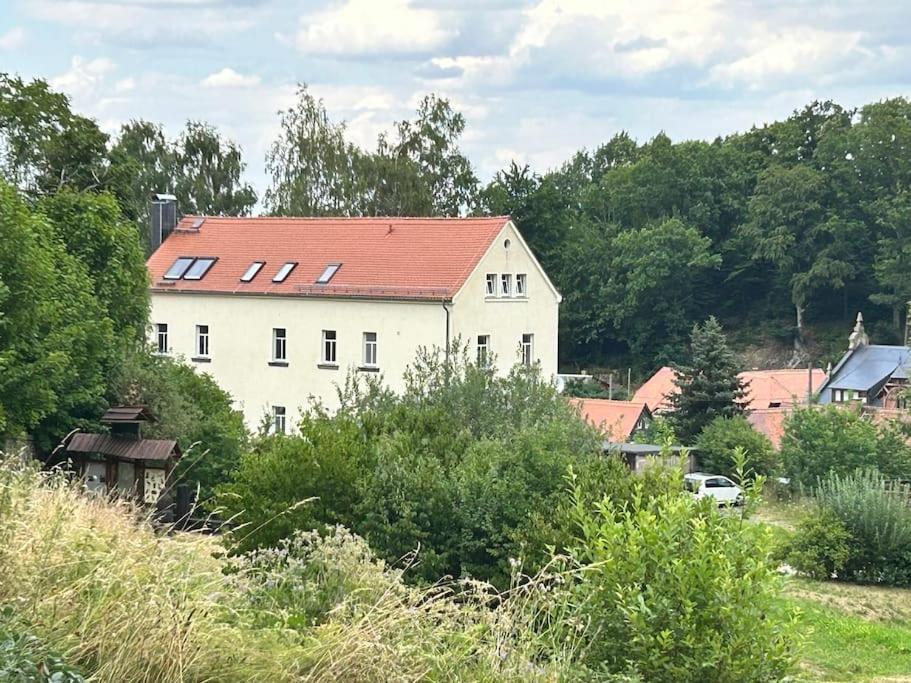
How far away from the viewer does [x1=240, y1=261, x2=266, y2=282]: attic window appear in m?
45.4

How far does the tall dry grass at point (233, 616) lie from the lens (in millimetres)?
5562

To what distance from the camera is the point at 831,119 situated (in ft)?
324

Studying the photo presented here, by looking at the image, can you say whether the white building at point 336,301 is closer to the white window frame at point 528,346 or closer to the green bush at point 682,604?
the white window frame at point 528,346

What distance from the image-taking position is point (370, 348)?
4281cm

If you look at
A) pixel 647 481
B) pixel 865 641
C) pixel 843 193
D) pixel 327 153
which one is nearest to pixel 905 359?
pixel 843 193

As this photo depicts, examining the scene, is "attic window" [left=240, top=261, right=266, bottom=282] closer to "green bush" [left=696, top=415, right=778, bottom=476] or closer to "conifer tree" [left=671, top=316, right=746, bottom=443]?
"green bush" [left=696, top=415, right=778, bottom=476]

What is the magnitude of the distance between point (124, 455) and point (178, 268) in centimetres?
2919

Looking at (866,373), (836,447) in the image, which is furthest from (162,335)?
(866,373)

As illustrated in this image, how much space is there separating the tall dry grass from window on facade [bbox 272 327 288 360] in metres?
37.3

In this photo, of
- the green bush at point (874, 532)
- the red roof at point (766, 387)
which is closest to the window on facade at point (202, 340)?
the green bush at point (874, 532)

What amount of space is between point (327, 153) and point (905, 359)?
34438 millimetres

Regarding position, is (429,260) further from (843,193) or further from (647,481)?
(843,193)

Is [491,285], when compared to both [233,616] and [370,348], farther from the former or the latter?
[233,616]

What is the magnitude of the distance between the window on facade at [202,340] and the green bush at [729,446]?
17754 millimetres
